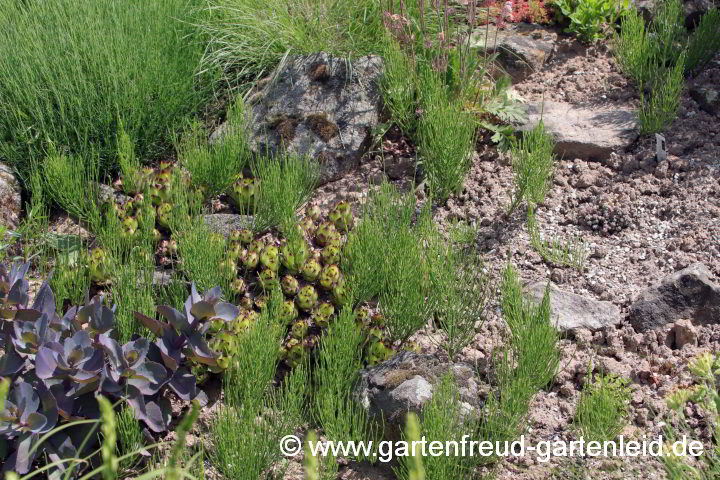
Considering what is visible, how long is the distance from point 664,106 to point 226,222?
232 centimetres

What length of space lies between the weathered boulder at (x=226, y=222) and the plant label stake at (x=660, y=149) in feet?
6.85

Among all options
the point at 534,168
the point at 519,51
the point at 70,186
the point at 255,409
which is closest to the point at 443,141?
the point at 534,168

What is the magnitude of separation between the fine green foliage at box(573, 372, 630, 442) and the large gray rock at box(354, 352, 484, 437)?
1.22ft

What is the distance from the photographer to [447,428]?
7.85ft

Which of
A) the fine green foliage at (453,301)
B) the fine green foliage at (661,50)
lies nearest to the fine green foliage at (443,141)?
the fine green foliage at (453,301)

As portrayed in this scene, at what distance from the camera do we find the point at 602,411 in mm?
2490

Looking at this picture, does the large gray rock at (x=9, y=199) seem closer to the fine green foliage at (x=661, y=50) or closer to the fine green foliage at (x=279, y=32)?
the fine green foliage at (x=279, y=32)

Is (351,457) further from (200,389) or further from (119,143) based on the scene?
(119,143)

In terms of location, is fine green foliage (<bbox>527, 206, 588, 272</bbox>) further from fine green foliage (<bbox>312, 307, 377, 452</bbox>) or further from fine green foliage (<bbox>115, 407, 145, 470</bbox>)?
fine green foliage (<bbox>115, 407, 145, 470</bbox>)

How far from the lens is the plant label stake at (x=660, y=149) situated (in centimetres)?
392

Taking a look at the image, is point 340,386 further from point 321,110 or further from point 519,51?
point 519,51

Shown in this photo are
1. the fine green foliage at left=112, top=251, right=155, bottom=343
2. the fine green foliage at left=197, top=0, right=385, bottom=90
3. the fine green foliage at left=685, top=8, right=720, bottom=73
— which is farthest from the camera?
the fine green foliage at left=197, top=0, right=385, bottom=90

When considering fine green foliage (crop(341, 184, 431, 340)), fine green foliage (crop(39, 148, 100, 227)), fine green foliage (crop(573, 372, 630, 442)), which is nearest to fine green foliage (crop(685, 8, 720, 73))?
fine green foliage (crop(341, 184, 431, 340))

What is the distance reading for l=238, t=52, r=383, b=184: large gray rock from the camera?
4.23 meters
